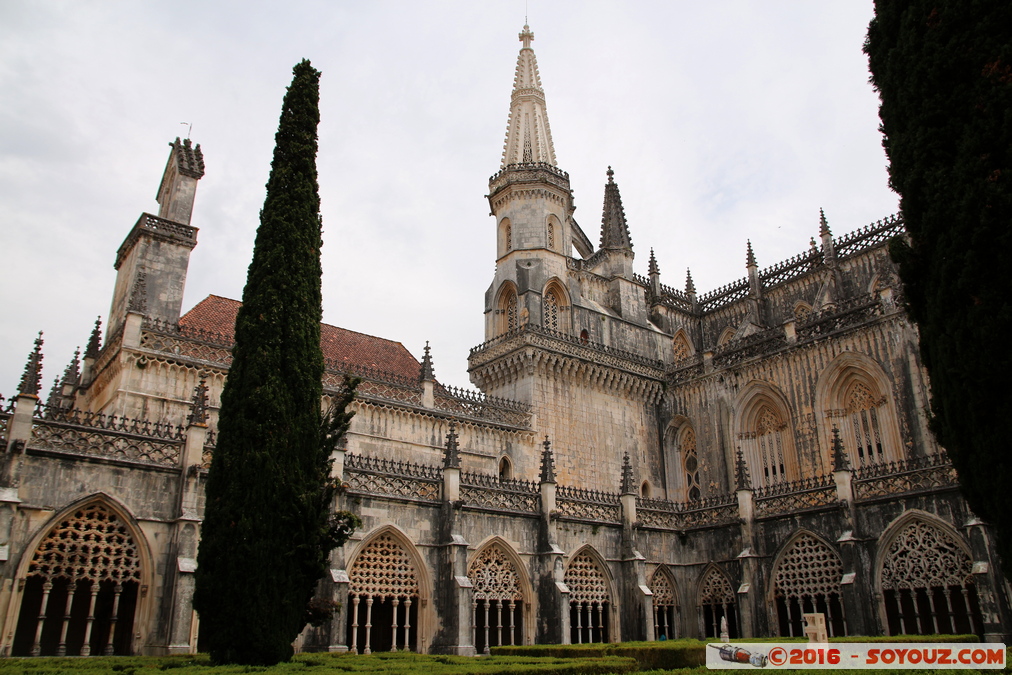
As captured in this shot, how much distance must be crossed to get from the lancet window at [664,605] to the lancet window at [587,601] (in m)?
2.23

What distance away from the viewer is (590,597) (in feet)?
74.8

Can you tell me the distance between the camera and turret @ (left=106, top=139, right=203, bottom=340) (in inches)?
911

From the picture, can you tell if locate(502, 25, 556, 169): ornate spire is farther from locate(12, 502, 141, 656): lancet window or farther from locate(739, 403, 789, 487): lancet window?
locate(12, 502, 141, 656): lancet window

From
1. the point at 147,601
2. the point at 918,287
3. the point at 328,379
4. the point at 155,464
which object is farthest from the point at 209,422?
the point at 918,287

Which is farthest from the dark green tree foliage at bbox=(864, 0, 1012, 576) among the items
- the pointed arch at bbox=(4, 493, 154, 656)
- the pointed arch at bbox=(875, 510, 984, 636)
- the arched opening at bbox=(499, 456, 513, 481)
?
the arched opening at bbox=(499, 456, 513, 481)

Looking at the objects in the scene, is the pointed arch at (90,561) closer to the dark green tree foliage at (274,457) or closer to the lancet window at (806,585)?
the dark green tree foliage at (274,457)

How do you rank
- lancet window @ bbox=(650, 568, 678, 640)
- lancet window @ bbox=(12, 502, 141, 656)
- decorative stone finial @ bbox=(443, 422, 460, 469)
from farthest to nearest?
lancet window @ bbox=(650, 568, 678, 640), decorative stone finial @ bbox=(443, 422, 460, 469), lancet window @ bbox=(12, 502, 141, 656)

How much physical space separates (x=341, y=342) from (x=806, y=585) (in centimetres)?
1907

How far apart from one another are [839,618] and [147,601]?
61.3 ft

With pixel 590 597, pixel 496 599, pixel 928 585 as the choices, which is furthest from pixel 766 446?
pixel 496 599

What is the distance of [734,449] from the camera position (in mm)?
30656

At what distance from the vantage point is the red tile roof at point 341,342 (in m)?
26.0

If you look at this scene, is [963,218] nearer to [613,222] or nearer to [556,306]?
[556,306]

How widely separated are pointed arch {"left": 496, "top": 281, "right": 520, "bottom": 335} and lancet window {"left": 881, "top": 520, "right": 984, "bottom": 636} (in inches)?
728
